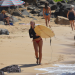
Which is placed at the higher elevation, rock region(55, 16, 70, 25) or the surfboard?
the surfboard

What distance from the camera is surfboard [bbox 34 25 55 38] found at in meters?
6.30

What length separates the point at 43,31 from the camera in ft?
21.2

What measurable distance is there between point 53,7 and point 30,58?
26.2m

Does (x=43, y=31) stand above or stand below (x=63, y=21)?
above

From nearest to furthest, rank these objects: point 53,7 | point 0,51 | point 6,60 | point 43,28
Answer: point 43,28
point 6,60
point 0,51
point 53,7

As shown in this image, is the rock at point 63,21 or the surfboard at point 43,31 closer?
the surfboard at point 43,31

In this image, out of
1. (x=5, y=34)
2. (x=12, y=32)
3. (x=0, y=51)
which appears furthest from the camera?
(x=12, y=32)

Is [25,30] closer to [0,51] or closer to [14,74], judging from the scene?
[0,51]

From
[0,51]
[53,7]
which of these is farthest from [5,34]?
[53,7]

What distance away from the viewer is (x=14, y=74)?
5133 mm

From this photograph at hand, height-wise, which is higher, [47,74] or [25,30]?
[47,74]

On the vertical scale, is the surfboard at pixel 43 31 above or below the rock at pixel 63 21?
above

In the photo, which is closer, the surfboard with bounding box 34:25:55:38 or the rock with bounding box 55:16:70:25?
the surfboard with bounding box 34:25:55:38

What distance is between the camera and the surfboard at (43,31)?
630 cm
